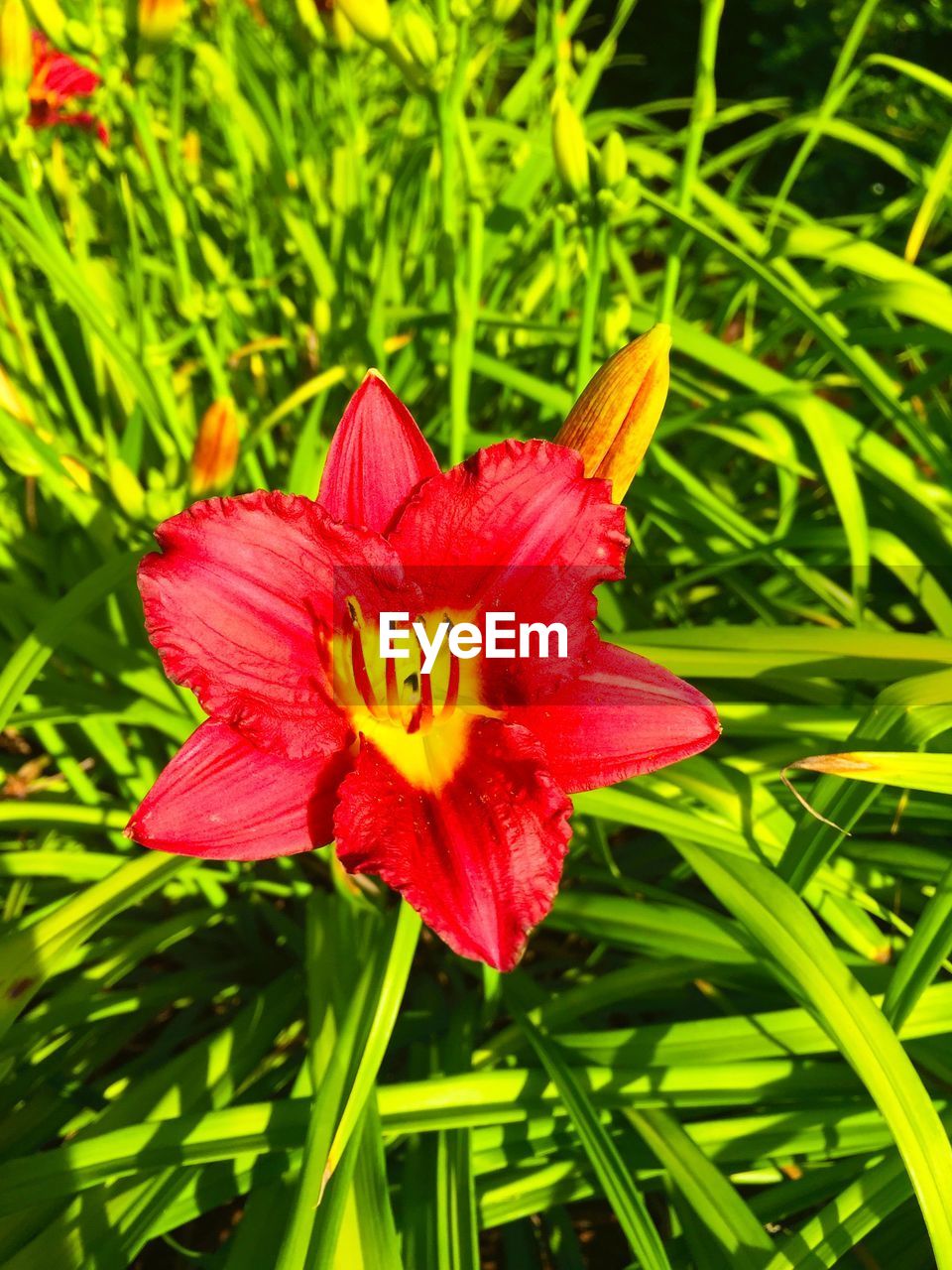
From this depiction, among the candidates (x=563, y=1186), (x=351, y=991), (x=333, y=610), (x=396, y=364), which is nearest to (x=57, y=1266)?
(x=351, y=991)

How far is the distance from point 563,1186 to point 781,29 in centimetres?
358

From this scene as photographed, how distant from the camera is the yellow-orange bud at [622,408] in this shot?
68 centimetres

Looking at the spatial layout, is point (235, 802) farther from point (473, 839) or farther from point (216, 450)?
point (216, 450)

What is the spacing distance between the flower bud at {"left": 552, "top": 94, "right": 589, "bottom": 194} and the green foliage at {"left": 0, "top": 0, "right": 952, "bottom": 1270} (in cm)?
3

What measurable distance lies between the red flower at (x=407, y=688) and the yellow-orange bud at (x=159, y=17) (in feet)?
2.17

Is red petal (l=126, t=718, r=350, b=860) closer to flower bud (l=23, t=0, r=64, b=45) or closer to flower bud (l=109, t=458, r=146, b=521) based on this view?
flower bud (l=109, t=458, r=146, b=521)

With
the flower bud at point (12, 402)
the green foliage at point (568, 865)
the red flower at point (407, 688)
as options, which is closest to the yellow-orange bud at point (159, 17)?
the green foliage at point (568, 865)

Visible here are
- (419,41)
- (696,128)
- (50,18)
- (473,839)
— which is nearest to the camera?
(473,839)

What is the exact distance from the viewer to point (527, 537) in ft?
2.17

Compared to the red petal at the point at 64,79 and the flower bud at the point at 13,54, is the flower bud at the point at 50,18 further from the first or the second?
the red petal at the point at 64,79

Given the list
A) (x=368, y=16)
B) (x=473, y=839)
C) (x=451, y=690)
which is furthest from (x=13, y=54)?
(x=473, y=839)

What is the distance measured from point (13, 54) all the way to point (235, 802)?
2.42 feet

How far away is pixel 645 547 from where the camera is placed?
1.47 meters

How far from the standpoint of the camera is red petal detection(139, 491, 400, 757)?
0.62 metres
